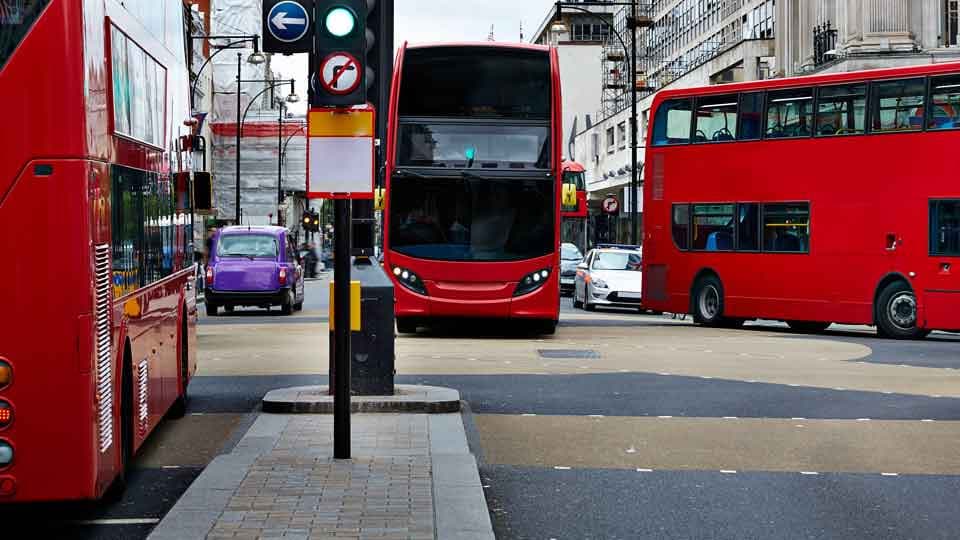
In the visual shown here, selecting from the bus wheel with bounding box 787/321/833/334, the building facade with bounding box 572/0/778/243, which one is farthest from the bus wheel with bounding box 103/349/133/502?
the building facade with bounding box 572/0/778/243

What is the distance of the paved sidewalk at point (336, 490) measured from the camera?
7.45 metres

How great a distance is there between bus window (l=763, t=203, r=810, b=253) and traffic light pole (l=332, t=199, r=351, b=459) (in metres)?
18.9

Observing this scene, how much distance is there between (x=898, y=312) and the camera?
2606 centimetres

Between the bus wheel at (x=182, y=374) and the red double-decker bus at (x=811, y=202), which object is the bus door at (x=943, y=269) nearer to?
the red double-decker bus at (x=811, y=202)

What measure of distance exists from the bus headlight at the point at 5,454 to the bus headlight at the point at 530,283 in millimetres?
17465

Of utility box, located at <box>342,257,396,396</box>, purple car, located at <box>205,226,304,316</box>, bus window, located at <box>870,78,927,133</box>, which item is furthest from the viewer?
purple car, located at <box>205,226,304,316</box>

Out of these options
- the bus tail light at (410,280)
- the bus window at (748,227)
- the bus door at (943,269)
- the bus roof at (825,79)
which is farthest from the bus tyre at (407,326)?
the bus door at (943,269)

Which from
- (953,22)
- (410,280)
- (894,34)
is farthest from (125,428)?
(953,22)

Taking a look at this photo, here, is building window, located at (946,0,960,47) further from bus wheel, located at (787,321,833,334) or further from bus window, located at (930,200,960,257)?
bus window, located at (930,200,960,257)

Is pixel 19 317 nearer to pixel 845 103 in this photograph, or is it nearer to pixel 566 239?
pixel 845 103

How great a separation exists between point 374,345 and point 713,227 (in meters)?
17.5

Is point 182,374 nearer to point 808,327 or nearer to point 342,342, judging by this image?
point 342,342

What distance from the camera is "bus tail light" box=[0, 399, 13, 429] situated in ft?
22.8

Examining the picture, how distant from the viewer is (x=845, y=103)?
27141 mm
